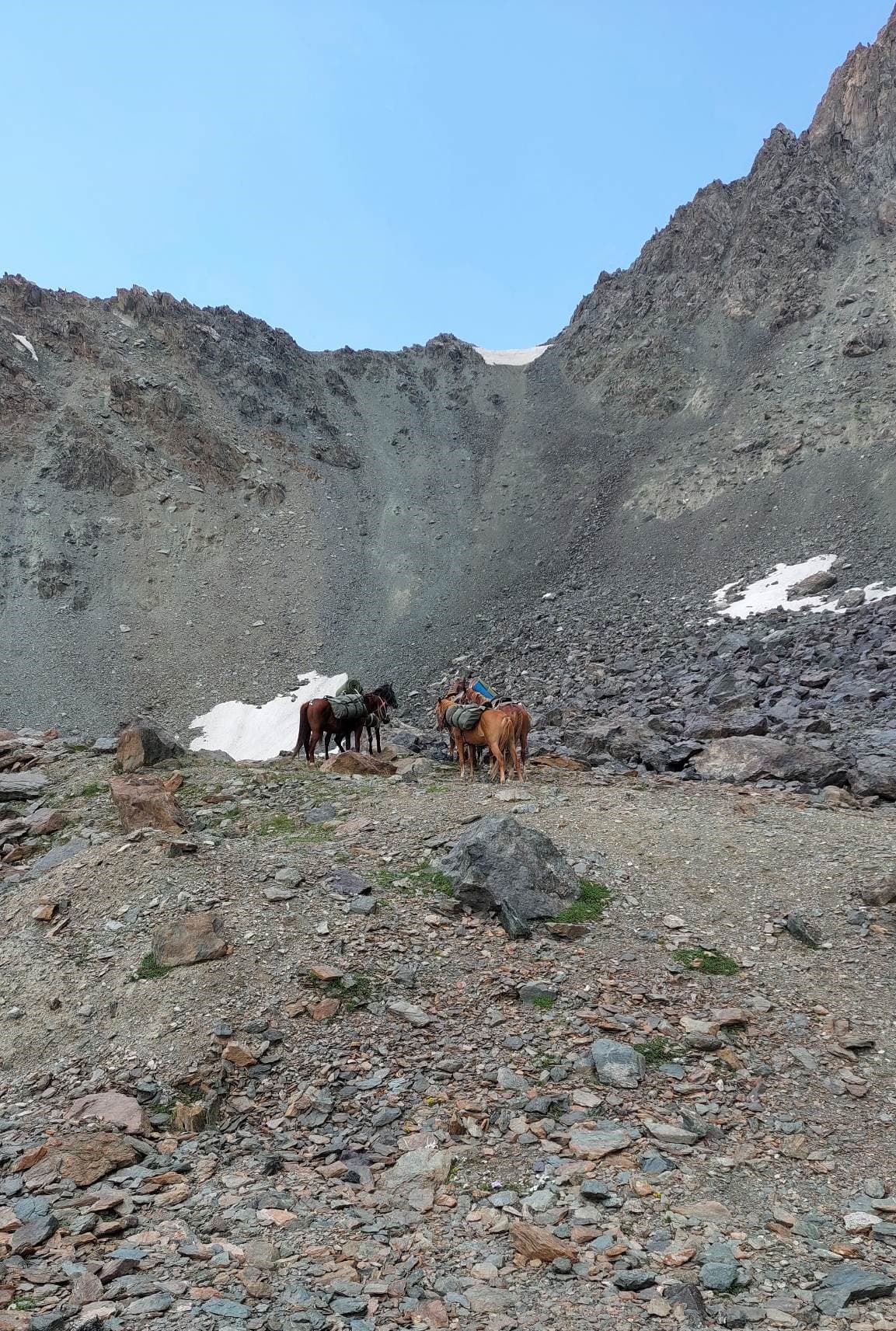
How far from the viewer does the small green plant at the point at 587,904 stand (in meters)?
9.70

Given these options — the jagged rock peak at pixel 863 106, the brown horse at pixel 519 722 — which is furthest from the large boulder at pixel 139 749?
the jagged rock peak at pixel 863 106

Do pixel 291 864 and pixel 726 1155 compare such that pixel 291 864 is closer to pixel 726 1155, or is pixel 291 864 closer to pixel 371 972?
pixel 371 972

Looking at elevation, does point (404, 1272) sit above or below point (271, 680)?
below

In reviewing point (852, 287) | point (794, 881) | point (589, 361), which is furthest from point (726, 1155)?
point (589, 361)

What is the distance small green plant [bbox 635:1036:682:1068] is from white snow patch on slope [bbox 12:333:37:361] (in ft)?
225

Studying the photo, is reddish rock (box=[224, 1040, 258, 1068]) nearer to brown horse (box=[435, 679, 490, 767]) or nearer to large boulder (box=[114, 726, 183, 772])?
large boulder (box=[114, 726, 183, 772])

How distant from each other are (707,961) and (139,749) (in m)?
10.5

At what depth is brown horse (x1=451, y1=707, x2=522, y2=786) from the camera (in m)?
16.1

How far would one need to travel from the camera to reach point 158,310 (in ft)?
228

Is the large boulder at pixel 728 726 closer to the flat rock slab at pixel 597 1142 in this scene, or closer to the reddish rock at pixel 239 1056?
the flat rock slab at pixel 597 1142

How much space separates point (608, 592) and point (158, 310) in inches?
1876

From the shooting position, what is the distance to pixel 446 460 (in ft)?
219

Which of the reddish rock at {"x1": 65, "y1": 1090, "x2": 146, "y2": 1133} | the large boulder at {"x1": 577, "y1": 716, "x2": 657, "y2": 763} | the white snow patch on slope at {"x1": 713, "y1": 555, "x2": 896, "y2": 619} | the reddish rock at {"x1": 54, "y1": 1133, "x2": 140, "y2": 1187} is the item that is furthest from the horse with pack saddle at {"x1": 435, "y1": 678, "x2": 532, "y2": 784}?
the white snow patch on slope at {"x1": 713, "y1": 555, "x2": 896, "y2": 619}

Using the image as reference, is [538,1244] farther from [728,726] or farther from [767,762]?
[728,726]
